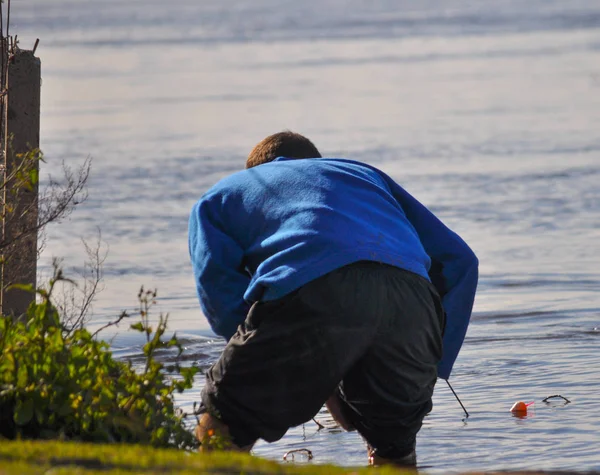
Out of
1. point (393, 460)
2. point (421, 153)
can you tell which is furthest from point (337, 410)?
point (421, 153)

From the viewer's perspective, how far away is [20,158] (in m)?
6.59

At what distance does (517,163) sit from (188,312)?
7383 millimetres

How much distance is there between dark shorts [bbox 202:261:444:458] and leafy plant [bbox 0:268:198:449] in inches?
14.0

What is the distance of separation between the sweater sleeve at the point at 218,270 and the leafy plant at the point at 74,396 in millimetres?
550

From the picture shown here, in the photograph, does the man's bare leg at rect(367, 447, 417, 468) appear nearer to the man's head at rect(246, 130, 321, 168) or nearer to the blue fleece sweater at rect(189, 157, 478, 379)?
the blue fleece sweater at rect(189, 157, 478, 379)

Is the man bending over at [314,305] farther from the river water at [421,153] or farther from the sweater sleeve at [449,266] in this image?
the river water at [421,153]

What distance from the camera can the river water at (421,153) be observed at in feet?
22.9

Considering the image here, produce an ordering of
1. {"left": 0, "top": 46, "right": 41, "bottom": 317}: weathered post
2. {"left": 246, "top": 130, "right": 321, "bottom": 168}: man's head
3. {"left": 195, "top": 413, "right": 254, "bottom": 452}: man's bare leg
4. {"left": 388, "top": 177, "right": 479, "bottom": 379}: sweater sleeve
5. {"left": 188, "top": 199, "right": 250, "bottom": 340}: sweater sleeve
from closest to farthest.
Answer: {"left": 195, "top": 413, "right": 254, "bottom": 452}: man's bare leg < {"left": 188, "top": 199, "right": 250, "bottom": 340}: sweater sleeve < {"left": 388, "top": 177, "right": 479, "bottom": 379}: sweater sleeve < {"left": 246, "top": 130, "right": 321, "bottom": 168}: man's head < {"left": 0, "top": 46, "right": 41, "bottom": 317}: weathered post

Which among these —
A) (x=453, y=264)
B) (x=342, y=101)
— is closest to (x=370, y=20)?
(x=342, y=101)

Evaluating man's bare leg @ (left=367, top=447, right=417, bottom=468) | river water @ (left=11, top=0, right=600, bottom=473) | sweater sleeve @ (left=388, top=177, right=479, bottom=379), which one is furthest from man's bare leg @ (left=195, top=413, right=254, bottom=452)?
river water @ (left=11, top=0, right=600, bottom=473)

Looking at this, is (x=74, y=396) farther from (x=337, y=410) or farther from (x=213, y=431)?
(x=337, y=410)

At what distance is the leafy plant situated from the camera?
4.02 meters

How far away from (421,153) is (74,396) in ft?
42.8

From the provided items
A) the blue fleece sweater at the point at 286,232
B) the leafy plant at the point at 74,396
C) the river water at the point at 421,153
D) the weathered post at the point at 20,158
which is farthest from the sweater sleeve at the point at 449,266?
the weathered post at the point at 20,158
